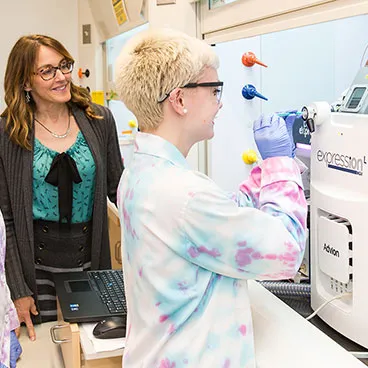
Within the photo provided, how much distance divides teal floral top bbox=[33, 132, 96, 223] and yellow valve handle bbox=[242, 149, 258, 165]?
592 mm

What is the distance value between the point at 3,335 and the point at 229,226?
0.59 meters

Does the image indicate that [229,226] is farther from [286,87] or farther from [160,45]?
[286,87]

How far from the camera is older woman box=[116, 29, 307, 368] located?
0.95 meters

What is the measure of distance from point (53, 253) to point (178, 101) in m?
1.05

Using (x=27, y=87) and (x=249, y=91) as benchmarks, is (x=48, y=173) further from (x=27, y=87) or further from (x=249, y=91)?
(x=249, y=91)

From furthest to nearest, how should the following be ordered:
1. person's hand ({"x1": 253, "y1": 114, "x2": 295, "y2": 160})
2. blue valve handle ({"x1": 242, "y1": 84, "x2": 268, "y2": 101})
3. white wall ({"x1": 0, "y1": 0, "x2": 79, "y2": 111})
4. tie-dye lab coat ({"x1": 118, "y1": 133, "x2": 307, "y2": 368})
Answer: white wall ({"x1": 0, "y1": 0, "x2": 79, "y2": 111}) < blue valve handle ({"x1": 242, "y1": 84, "x2": 268, "y2": 101}) < person's hand ({"x1": 253, "y1": 114, "x2": 295, "y2": 160}) < tie-dye lab coat ({"x1": 118, "y1": 133, "x2": 307, "y2": 368})

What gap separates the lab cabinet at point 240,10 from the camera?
141 centimetres

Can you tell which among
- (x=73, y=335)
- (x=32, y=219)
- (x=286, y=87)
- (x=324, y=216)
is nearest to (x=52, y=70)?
(x=32, y=219)

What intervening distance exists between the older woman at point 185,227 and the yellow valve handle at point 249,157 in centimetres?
A: 99

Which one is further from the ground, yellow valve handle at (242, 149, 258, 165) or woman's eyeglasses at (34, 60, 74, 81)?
woman's eyeglasses at (34, 60, 74, 81)

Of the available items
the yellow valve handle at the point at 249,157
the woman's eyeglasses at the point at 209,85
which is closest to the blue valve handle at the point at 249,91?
the yellow valve handle at the point at 249,157

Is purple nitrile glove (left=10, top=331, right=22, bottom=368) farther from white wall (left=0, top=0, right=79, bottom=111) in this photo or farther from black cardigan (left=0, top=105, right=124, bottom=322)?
white wall (left=0, top=0, right=79, bottom=111)

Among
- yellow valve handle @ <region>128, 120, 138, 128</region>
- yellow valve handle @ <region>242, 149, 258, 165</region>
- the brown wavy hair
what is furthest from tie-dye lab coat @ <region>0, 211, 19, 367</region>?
yellow valve handle @ <region>128, 120, 138, 128</region>

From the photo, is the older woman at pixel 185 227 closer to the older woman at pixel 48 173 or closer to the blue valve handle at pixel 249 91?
the older woman at pixel 48 173
